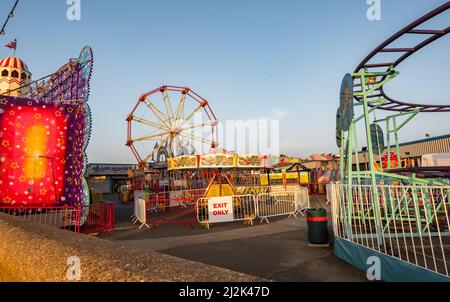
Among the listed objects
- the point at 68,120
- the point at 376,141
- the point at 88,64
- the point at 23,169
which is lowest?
the point at 23,169

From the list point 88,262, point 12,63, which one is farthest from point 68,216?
point 12,63

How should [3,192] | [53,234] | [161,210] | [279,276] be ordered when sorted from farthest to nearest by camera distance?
[161,210] → [3,192] → [279,276] → [53,234]

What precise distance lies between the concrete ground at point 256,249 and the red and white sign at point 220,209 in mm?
344

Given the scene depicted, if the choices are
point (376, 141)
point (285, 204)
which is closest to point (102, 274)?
point (376, 141)

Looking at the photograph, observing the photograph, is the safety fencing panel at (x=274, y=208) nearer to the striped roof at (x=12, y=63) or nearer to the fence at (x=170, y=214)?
the fence at (x=170, y=214)

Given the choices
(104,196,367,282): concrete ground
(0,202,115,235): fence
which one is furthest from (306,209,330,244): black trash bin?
(0,202,115,235): fence

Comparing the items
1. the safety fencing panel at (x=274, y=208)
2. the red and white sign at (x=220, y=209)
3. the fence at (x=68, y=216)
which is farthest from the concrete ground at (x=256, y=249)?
the safety fencing panel at (x=274, y=208)

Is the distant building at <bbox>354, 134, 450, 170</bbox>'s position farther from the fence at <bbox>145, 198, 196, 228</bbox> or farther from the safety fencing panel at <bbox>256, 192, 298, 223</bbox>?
the fence at <bbox>145, 198, 196, 228</bbox>

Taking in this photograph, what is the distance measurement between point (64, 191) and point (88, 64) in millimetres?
5061

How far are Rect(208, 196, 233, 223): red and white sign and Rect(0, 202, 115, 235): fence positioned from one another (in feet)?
11.7

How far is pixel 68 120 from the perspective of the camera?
10000 millimetres

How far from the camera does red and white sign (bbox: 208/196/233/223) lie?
31.1 feet

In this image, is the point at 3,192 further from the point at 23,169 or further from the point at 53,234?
the point at 53,234

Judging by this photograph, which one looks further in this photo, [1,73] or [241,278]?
[1,73]
